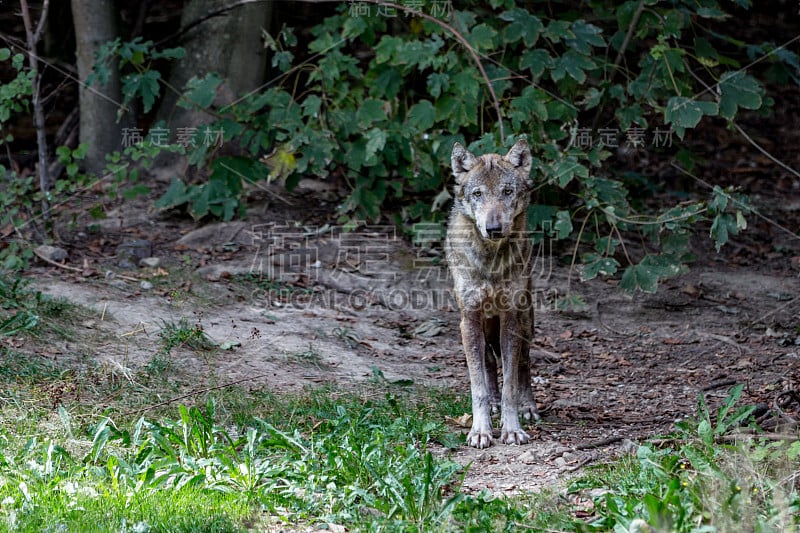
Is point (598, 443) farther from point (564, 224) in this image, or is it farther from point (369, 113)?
point (369, 113)

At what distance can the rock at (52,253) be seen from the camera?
8898 mm

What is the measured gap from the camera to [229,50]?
424 inches

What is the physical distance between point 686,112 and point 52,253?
6.38 meters

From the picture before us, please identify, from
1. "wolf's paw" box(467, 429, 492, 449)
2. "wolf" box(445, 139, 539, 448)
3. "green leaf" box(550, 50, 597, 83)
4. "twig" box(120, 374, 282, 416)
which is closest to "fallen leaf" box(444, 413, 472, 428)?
"wolf" box(445, 139, 539, 448)

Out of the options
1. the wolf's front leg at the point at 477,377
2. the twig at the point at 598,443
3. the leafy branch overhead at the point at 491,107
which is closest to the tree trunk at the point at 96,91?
the leafy branch overhead at the point at 491,107

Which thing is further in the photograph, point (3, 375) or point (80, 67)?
point (80, 67)

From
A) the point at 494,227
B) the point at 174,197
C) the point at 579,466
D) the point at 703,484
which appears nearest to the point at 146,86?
the point at 174,197

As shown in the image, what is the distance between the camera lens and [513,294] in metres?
6.34

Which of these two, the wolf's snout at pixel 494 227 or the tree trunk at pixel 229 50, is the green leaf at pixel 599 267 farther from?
the tree trunk at pixel 229 50

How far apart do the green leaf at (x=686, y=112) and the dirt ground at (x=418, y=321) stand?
1.99 metres

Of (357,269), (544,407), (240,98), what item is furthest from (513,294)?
(240,98)

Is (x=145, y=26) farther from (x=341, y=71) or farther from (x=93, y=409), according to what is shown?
(x=93, y=409)

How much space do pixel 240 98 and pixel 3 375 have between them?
16.9ft

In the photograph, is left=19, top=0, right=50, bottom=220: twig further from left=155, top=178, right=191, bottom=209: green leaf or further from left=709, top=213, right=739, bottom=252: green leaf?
left=709, top=213, right=739, bottom=252: green leaf
